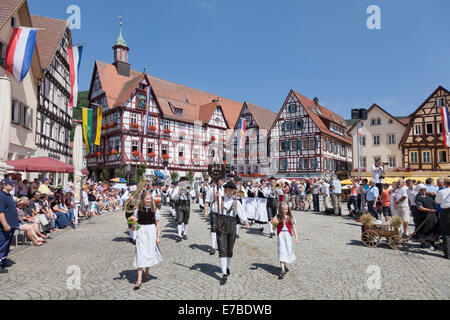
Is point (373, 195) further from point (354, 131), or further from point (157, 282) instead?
point (354, 131)

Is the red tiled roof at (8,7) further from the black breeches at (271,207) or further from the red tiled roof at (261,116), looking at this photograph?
the red tiled roof at (261,116)

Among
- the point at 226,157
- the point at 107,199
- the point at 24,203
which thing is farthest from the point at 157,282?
the point at 226,157

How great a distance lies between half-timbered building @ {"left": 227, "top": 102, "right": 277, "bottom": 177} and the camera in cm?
4425

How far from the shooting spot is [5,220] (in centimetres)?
634

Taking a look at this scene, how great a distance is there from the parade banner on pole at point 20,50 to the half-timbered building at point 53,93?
756 cm

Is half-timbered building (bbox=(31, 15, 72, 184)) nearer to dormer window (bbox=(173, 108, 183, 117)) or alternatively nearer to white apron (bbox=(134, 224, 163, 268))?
dormer window (bbox=(173, 108, 183, 117))

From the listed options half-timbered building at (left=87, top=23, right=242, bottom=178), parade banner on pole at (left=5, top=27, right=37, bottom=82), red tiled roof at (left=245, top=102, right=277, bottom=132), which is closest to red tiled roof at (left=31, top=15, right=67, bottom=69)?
parade banner on pole at (left=5, top=27, right=37, bottom=82)

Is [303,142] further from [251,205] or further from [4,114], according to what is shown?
[4,114]

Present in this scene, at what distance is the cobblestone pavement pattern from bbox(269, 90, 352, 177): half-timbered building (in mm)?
30000

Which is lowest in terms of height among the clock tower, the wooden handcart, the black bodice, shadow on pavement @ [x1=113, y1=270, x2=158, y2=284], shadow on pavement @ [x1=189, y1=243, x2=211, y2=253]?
shadow on pavement @ [x1=189, y1=243, x2=211, y2=253]

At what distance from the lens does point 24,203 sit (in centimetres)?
902

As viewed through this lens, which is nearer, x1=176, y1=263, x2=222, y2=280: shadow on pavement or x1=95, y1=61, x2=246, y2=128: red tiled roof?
x1=176, y1=263, x2=222, y2=280: shadow on pavement

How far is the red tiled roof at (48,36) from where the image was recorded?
22141 mm

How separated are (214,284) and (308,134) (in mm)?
36012
